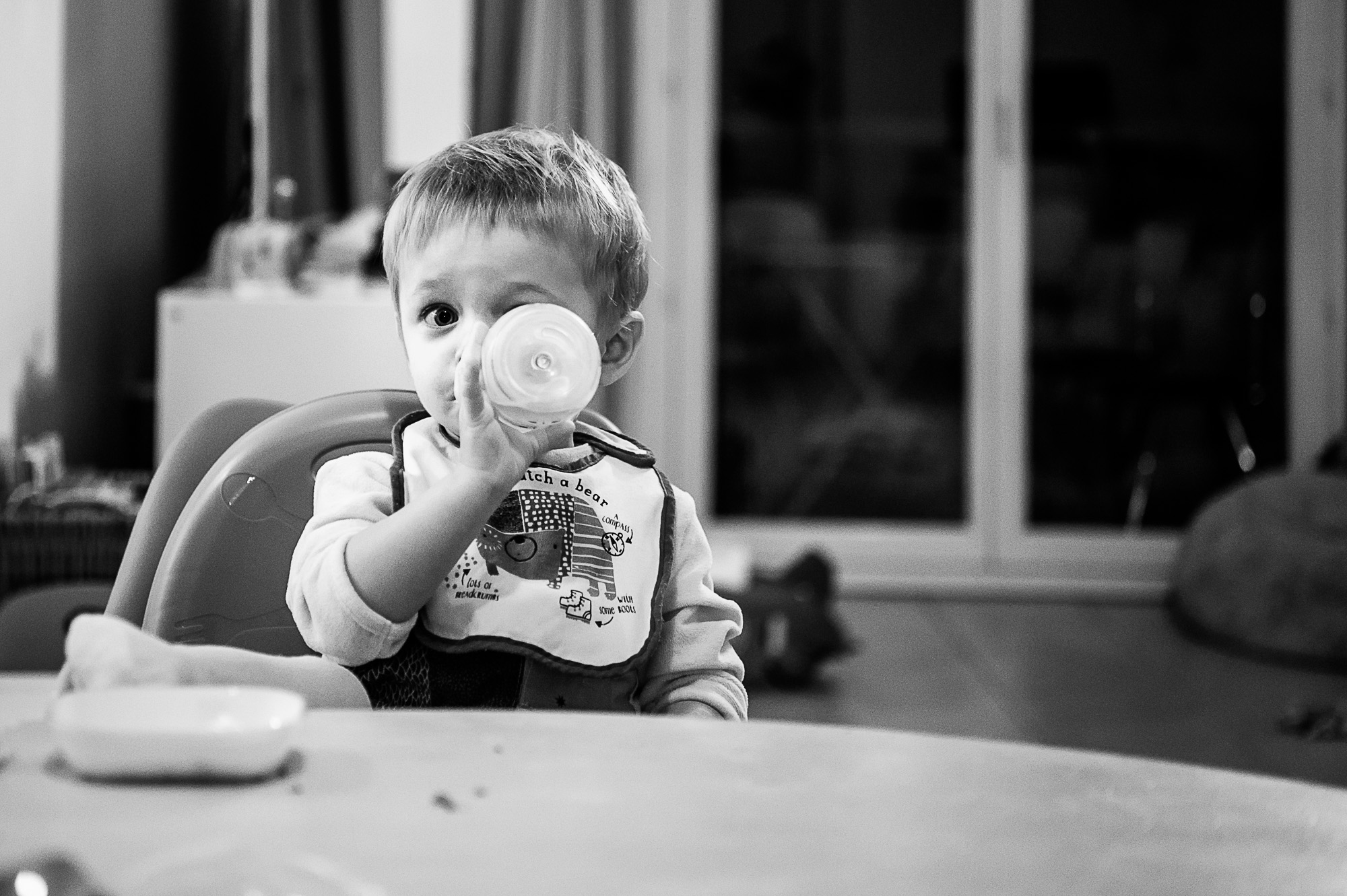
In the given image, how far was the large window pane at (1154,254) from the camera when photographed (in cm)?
412

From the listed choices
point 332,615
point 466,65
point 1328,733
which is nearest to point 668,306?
point 466,65

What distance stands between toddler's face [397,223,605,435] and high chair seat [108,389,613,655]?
0.11 meters

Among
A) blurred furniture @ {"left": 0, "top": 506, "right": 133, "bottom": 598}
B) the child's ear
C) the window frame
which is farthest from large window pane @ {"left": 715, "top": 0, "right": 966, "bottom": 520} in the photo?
the child's ear

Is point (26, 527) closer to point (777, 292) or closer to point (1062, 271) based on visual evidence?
point (777, 292)

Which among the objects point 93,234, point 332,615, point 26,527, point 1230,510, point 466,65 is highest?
point 466,65

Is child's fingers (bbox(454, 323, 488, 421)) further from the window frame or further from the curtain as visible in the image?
the window frame

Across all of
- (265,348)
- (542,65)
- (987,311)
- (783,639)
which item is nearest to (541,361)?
(265,348)

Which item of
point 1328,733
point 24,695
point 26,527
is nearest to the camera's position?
point 24,695

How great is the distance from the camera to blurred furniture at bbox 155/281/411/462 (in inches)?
102

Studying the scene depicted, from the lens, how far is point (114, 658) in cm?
57

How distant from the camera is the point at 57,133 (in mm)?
2791

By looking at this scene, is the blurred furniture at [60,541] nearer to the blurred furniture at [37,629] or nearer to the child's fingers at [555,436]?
the blurred furniture at [37,629]

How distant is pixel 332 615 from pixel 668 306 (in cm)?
334

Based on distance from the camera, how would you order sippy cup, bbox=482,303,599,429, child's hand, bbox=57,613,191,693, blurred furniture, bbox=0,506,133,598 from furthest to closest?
1. blurred furniture, bbox=0,506,133,598
2. sippy cup, bbox=482,303,599,429
3. child's hand, bbox=57,613,191,693
